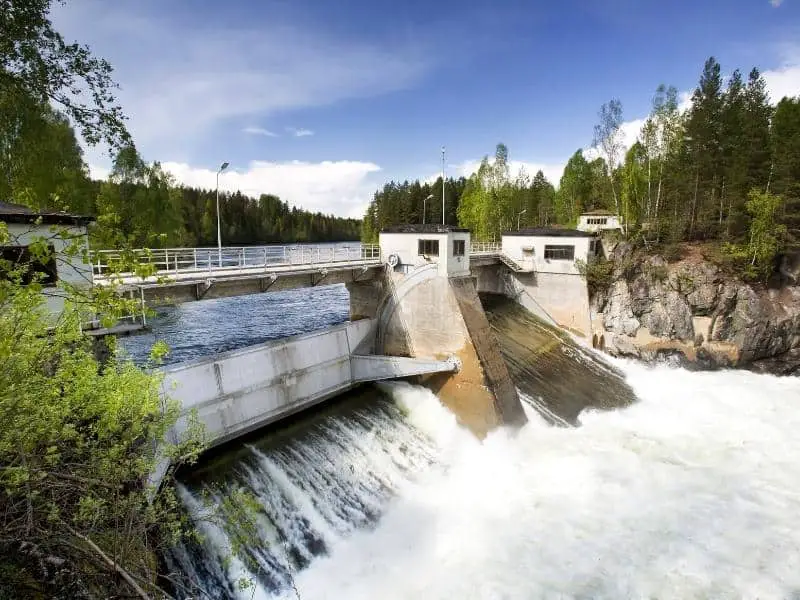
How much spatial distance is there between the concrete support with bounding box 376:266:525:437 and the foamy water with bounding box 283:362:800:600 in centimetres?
98

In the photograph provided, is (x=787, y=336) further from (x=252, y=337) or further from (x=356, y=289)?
(x=252, y=337)

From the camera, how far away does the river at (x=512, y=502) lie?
12.7 meters

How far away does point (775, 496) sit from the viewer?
17.0 metres

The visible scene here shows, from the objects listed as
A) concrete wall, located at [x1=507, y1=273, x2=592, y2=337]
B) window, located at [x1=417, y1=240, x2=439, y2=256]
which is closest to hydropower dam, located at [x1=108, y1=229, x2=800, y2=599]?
window, located at [x1=417, y1=240, x2=439, y2=256]

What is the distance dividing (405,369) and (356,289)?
5.62 meters

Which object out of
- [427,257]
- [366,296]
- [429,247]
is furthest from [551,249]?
[366,296]

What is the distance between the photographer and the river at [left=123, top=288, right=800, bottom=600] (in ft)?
41.5

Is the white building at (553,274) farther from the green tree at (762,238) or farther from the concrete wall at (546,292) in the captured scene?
the green tree at (762,238)

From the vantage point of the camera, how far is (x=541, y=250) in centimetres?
3669

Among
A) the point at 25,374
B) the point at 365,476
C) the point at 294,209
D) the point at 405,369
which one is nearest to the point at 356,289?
the point at 405,369

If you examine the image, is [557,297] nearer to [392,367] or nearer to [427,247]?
[427,247]

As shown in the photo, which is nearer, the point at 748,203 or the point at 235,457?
the point at 235,457

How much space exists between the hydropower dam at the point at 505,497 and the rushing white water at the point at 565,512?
6cm

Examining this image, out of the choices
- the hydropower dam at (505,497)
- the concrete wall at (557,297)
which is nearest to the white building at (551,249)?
the concrete wall at (557,297)
